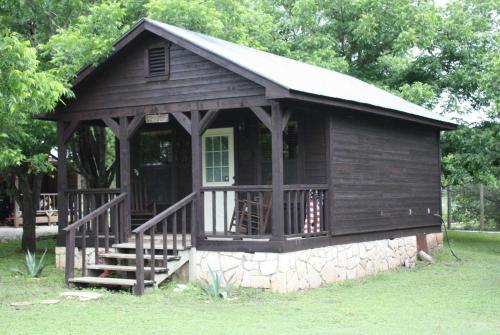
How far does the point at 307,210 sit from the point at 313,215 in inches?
10.7

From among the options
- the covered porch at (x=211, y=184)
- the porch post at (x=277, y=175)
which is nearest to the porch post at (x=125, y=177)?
the covered porch at (x=211, y=184)

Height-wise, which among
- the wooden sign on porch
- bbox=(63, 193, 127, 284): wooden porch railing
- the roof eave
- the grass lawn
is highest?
the roof eave

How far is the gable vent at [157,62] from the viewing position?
12.0m

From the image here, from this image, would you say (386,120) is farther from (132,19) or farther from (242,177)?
(132,19)

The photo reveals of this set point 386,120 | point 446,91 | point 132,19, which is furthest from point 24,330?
point 446,91

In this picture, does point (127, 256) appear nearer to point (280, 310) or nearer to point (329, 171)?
point (280, 310)

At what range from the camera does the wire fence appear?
23.2 m

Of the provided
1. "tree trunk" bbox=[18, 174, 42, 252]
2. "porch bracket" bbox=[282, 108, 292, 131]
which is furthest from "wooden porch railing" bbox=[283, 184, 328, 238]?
"tree trunk" bbox=[18, 174, 42, 252]

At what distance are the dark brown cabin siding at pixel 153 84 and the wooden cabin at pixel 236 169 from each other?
0.7 inches

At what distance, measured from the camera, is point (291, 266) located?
34.9ft

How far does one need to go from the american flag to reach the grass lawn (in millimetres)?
990

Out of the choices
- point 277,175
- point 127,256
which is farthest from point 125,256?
point 277,175

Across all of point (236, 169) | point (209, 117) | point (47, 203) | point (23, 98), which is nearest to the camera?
point (23, 98)

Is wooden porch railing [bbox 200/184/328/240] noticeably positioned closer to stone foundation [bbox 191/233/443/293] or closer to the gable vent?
stone foundation [bbox 191/233/443/293]
